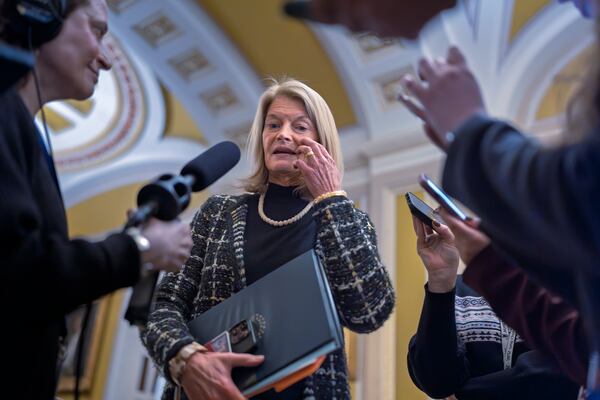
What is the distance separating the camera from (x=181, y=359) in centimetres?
131

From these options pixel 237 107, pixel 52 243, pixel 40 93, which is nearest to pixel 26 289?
pixel 52 243

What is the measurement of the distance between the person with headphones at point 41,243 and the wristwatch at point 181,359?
277 millimetres

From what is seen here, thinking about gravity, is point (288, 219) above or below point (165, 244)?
below

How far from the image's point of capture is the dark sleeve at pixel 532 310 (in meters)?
1.17

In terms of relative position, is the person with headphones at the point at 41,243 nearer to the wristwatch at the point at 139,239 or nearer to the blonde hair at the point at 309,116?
the wristwatch at the point at 139,239

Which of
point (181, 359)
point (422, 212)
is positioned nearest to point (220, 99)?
point (422, 212)

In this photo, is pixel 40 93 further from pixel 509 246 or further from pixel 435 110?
pixel 509 246

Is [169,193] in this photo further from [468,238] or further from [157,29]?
[157,29]

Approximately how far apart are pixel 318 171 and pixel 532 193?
0.81 meters

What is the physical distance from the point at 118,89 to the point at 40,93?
6.85m

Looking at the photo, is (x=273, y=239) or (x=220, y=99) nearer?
(x=273, y=239)

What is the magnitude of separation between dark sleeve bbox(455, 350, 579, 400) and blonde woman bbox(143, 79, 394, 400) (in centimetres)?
32

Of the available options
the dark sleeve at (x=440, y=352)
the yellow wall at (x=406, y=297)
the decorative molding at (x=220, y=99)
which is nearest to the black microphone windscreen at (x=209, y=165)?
the dark sleeve at (x=440, y=352)

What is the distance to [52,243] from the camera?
95cm
